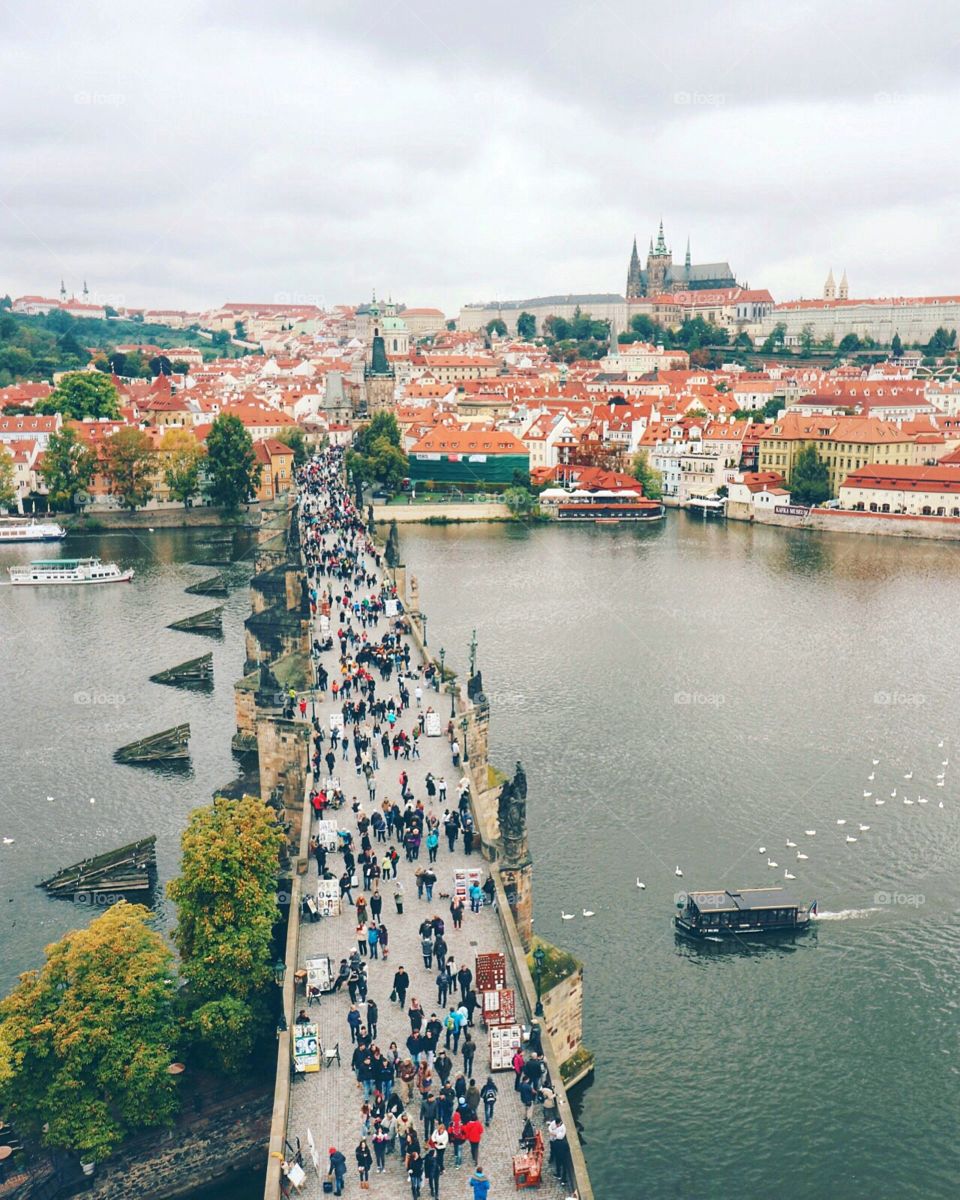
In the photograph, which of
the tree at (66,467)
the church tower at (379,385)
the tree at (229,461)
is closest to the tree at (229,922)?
the tree at (229,461)

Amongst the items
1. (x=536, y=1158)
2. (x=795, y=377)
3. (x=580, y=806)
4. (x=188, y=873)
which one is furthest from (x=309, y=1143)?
(x=795, y=377)

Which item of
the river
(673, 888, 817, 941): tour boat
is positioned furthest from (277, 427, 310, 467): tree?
(673, 888, 817, 941): tour boat

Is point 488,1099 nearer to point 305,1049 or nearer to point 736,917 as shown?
point 305,1049

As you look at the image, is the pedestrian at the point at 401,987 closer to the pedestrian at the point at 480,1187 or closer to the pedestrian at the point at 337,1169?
the pedestrian at the point at 337,1169

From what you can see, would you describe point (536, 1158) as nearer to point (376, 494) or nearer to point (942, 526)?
point (942, 526)

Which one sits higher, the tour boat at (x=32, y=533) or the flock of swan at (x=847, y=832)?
the tour boat at (x=32, y=533)

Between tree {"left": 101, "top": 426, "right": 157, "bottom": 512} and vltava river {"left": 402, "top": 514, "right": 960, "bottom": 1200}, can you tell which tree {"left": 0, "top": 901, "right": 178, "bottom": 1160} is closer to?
vltava river {"left": 402, "top": 514, "right": 960, "bottom": 1200}
